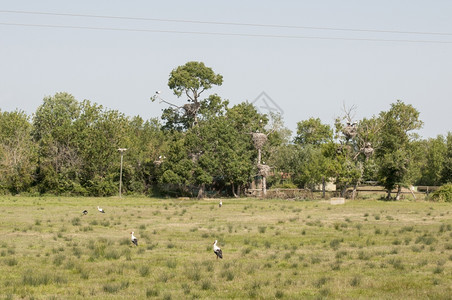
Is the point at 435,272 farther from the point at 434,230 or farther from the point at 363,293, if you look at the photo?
the point at 434,230

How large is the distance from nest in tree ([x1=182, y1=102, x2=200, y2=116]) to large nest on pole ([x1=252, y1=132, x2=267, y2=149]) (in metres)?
11.9

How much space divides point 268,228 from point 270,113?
95083 millimetres

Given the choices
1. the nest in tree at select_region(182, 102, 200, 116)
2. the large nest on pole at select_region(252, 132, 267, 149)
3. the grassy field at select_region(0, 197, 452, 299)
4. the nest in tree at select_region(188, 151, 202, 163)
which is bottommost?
the grassy field at select_region(0, 197, 452, 299)

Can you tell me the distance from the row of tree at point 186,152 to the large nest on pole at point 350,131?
0.44 ft

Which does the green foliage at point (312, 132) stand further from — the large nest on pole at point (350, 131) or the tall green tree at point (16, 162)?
the tall green tree at point (16, 162)

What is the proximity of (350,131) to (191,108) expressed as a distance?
2576 cm

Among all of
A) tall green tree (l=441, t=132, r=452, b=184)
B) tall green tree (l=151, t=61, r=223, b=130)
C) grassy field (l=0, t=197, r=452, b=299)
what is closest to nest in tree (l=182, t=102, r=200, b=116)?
tall green tree (l=151, t=61, r=223, b=130)

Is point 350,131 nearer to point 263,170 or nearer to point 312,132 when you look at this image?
point 263,170

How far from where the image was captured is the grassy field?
61.1 feet

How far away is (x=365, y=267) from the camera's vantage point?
22891 millimetres

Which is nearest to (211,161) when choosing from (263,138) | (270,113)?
(263,138)

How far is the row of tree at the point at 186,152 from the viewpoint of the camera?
81.4 meters

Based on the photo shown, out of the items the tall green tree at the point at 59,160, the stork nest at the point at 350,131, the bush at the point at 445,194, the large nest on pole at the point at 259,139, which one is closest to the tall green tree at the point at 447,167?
the bush at the point at 445,194

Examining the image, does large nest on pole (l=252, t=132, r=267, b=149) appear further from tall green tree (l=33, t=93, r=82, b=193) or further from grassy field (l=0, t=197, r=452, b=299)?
grassy field (l=0, t=197, r=452, b=299)
